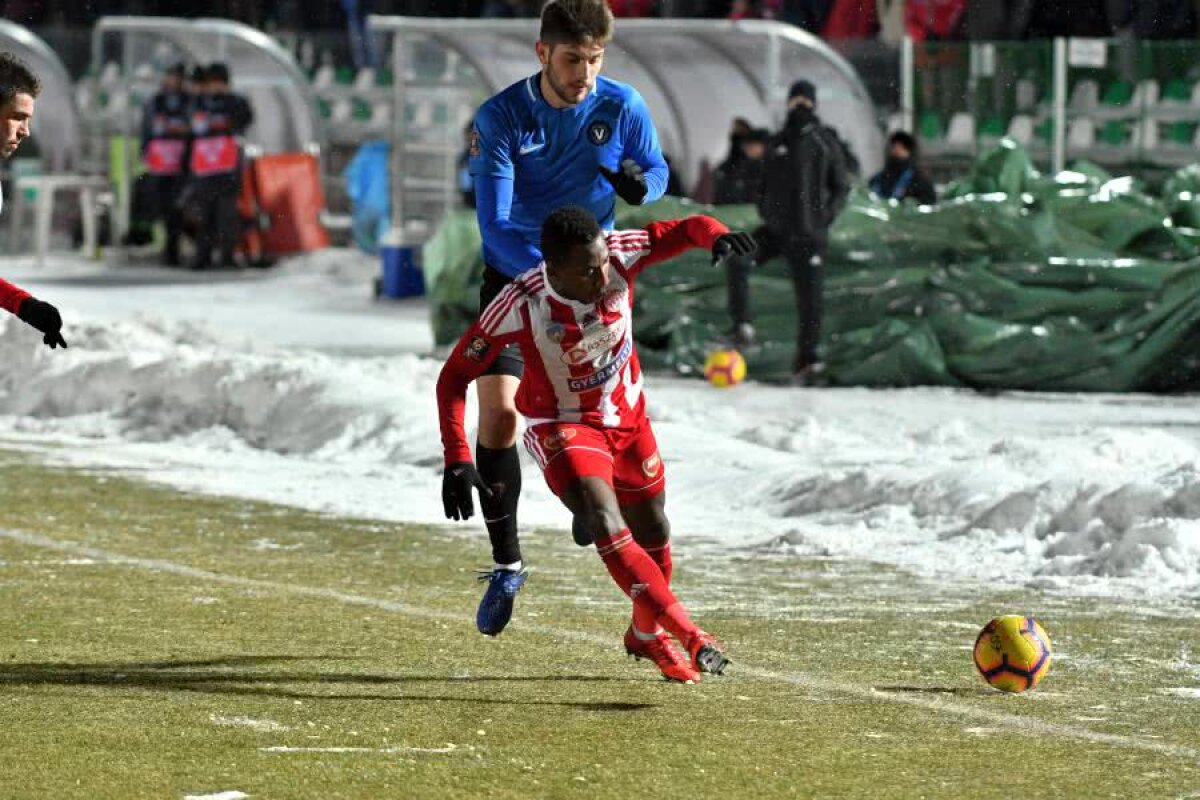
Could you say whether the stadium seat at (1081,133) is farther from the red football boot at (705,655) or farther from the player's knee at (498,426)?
the red football boot at (705,655)

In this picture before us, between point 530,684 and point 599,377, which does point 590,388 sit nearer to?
point 599,377

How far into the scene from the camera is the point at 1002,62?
65.9 ft

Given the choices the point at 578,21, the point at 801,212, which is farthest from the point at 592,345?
the point at 801,212

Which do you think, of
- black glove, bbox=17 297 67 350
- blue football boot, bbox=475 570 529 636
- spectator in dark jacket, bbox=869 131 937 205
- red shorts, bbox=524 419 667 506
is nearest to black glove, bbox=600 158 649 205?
red shorts, bbox=524 419 667 506

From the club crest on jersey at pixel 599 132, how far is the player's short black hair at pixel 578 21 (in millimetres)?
340

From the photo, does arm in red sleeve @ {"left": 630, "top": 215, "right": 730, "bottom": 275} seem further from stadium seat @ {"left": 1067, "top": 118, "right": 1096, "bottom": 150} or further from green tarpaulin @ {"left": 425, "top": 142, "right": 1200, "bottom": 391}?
stadium seat @ {"left": 1067, "top": 118, "right": 1096, "bottom": 150}

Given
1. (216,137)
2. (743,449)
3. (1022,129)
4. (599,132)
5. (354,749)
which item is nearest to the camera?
(354,749)

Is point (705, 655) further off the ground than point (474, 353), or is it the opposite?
point (474, 353)

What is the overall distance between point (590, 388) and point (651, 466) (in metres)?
0.34

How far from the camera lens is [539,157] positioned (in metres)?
8.15

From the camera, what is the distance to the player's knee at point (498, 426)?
26.6ft

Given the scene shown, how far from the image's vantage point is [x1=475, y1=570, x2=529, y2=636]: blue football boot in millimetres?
7844

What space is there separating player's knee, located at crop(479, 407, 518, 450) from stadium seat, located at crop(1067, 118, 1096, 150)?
12.2m

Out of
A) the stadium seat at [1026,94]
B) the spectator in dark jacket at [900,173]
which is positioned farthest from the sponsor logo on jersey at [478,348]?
the stadium seat at [1026,94]
